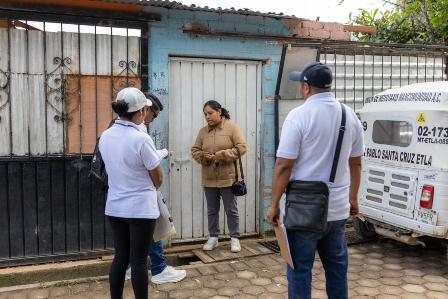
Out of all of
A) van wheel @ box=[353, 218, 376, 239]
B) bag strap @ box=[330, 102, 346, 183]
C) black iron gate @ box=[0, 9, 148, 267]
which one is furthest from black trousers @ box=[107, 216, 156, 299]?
van wheel @ box=[353, 218, 376, 239]

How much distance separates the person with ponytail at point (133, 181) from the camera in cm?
336

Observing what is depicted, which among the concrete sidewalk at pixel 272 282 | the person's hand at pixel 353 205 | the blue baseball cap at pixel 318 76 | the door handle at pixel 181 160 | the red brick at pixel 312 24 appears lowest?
the concrete sidewalk at pixel 272 282

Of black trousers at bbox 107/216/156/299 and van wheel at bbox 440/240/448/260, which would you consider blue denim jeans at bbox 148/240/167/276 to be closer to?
black trousers at bbox 107/216/156/299

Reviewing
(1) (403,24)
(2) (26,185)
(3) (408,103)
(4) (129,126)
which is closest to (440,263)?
(3) (408,103)

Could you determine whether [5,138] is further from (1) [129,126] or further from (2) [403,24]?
(2) [403,24]

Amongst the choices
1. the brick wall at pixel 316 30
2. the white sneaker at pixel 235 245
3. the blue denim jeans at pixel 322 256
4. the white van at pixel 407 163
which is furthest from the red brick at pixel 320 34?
the blue denim jeans at pixel 322 256

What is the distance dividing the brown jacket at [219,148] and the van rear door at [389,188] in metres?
1.57

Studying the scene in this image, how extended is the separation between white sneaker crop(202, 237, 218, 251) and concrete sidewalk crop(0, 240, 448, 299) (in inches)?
16.7

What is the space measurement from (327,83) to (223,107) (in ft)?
9.80

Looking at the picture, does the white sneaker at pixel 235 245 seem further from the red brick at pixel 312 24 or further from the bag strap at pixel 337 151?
the red brick at pixel 312 24

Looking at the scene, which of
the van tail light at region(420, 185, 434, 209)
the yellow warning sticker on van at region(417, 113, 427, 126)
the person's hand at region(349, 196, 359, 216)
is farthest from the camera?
the yellow warning sticker on van at region(417, 113, 427, 126)

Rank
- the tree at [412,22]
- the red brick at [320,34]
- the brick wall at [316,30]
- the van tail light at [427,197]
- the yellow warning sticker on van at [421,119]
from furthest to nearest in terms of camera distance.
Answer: the tree at [412,22] < the red brick at [320,34] < the brick wall at [316,30] < the yellow warning sticker on van at [421,119] < the van tail light at [427,197]

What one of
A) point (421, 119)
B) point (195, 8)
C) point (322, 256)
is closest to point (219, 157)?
point (195, 8)

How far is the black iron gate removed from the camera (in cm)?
492
